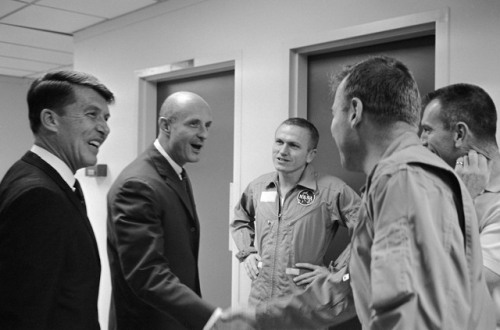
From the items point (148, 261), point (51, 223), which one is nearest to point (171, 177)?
point (148, 261)

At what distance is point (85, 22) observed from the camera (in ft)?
15.2

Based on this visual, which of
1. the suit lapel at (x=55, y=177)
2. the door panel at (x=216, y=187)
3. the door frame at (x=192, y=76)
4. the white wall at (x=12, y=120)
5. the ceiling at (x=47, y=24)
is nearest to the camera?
the suit lapel at (x=55, y=177)

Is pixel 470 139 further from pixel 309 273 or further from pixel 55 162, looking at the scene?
pixel 55 162

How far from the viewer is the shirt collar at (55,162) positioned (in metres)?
1.61

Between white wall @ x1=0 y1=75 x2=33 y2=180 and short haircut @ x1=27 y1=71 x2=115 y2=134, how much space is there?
6459 millimetres

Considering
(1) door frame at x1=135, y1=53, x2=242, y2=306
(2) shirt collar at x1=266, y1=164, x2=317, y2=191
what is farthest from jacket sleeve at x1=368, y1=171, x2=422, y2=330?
(1) door frame at x1=135, y1=53, x2=242, y2=306

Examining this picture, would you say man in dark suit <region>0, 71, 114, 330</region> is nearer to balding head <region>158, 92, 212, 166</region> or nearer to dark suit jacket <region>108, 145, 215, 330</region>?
dark suit jacket <region>108, 145, 215, 330</region>

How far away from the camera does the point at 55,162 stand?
1.62 m

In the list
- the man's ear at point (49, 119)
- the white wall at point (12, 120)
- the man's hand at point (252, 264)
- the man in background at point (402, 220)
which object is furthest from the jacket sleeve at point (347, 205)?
the white wall at point (12, 120)

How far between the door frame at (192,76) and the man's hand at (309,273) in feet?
2.96

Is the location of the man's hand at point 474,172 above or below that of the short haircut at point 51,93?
below

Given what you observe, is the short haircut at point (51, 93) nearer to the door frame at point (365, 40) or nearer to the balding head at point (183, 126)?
the balding head at point (183, 126)

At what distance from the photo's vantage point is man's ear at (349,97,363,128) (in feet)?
4.09

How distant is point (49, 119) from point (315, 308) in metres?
1.01
